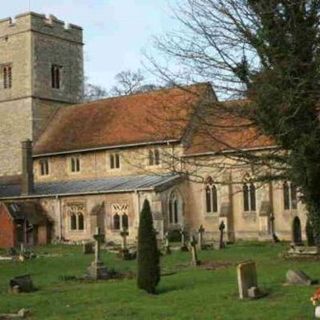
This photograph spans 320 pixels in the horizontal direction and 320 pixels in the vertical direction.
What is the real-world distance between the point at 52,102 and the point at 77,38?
19.7 ft

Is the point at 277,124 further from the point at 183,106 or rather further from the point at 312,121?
the point at 183,106

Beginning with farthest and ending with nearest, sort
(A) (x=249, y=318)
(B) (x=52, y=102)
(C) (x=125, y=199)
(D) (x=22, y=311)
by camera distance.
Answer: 1. (B) (x=52, y=102)
2. (C) (x=125, y=199)
3. (D) (x=22, y=311)
4. (A) (x=249, y=318)

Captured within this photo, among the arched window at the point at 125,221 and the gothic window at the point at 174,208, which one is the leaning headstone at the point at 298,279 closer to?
the gothic window at the point at 174,208

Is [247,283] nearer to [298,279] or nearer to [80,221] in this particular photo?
[298,279]

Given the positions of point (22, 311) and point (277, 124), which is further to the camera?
point (277, 124)

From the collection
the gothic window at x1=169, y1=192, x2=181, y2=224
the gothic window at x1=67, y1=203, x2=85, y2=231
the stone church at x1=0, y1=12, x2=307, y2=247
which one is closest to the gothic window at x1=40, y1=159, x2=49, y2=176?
the stone church at x1=0, y1=12, x2=307, y2=247

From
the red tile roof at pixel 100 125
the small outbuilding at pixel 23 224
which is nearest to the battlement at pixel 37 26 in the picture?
the red tile roof at pixel 100 125

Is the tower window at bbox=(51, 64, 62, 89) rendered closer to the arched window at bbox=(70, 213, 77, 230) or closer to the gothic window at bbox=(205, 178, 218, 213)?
the arched window at bbox=(70, 213, 77, 230)

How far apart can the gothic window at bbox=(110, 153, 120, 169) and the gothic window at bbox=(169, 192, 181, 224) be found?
17.5 ft

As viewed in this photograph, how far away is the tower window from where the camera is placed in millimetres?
49219

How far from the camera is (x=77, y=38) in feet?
169

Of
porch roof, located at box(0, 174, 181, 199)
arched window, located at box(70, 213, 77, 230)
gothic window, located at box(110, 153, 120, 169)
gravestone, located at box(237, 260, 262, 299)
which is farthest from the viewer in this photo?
gothic window, located at box(110, 153, 120, 169)

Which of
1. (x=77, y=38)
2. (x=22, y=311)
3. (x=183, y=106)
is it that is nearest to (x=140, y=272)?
(x=22, y=311)

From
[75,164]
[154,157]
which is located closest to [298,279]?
[154,157]
